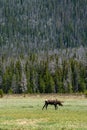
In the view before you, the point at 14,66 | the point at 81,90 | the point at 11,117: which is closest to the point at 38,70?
the point at 14,66

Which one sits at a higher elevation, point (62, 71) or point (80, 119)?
point (62, 71)

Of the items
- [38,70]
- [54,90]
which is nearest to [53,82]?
[54,90]

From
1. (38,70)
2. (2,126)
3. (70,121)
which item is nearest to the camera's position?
(2,126)

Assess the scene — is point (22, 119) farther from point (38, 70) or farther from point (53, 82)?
point (38, 70)

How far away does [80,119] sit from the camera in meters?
38.8

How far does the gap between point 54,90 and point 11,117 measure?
361 ft

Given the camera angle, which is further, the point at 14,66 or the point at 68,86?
the point at 14,66

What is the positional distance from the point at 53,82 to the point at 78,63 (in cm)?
1709

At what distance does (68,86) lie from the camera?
500 feet

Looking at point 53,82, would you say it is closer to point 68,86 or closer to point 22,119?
point 68,86

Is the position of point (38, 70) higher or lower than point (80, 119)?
higher

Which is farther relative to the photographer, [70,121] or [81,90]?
[81,90]

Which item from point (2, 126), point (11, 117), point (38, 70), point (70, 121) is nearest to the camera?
point (2, 126)

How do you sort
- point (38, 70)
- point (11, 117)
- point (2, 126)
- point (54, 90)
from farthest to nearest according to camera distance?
point (38, 70) < point (54, 90) < point (11, 117) < point (2, 126)
